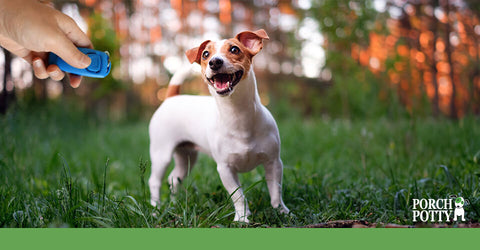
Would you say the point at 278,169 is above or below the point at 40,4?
below

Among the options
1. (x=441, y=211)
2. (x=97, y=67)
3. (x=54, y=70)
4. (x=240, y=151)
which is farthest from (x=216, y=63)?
(x=441, y=211)

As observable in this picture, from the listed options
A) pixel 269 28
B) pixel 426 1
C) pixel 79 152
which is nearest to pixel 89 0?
pixel 269 28

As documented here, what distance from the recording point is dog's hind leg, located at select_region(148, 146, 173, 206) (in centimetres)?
260

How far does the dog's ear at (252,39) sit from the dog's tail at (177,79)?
785 millimetres

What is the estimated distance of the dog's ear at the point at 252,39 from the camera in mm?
1880

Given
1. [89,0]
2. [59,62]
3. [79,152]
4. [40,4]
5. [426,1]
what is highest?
[89,0]

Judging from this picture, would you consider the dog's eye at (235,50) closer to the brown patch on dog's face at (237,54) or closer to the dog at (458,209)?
the brown patch on dog's face at (237,54)

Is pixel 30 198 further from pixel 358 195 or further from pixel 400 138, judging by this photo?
pixel 400 138

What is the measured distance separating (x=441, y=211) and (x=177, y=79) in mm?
2006

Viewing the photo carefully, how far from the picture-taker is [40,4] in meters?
1.76

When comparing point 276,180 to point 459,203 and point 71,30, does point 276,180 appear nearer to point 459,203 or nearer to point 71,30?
point 459,203

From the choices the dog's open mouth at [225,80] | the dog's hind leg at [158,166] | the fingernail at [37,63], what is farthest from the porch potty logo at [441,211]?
the fingernail at [37,63]

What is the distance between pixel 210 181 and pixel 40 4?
178 cm

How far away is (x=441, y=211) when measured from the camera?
1740 mm
